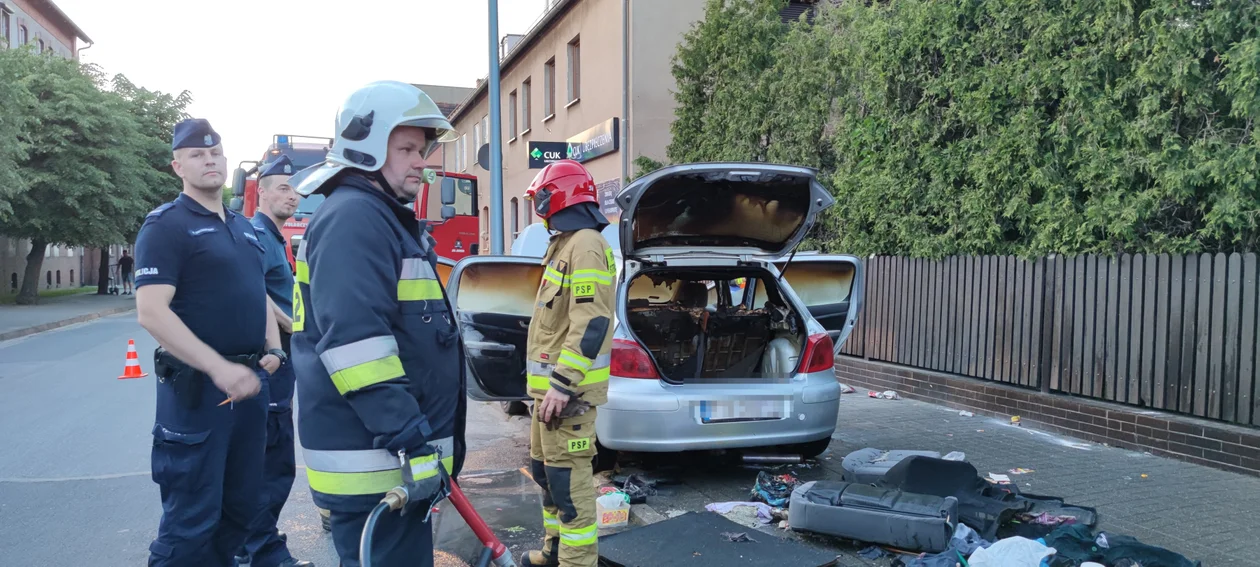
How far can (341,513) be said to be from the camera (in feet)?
7.84

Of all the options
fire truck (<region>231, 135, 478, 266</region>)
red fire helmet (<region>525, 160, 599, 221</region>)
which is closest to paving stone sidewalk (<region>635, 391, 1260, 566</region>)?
red fire helmet (<region>525, 160, 599, 221</region>)

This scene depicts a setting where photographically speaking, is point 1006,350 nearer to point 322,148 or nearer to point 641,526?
point 641,526

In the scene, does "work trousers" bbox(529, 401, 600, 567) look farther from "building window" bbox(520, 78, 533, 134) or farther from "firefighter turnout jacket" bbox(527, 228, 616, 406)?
"building window" bbox(520, 78, 533, 134)

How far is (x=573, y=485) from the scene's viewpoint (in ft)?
12.8

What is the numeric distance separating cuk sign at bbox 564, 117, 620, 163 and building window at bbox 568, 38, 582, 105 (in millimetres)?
1313

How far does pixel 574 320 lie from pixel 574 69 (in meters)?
17.9

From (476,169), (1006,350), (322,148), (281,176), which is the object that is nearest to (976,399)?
(1006,350)

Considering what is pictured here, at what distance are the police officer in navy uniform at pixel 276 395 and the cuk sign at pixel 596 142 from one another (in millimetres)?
11792

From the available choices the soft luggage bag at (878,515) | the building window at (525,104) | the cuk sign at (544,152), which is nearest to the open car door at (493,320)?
the soft luggage bag at (878,515)

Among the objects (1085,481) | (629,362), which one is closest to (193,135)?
(629,362)

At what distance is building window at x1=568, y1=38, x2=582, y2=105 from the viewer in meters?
20.6

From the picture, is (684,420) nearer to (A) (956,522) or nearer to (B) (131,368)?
(A) (956,522)

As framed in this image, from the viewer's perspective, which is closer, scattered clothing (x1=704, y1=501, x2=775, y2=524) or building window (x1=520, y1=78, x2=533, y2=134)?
scattered clothing (x1=704, y1=501, x2=775, y2=524)

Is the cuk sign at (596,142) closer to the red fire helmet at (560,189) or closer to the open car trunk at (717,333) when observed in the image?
the open car trunk at (717,333)
